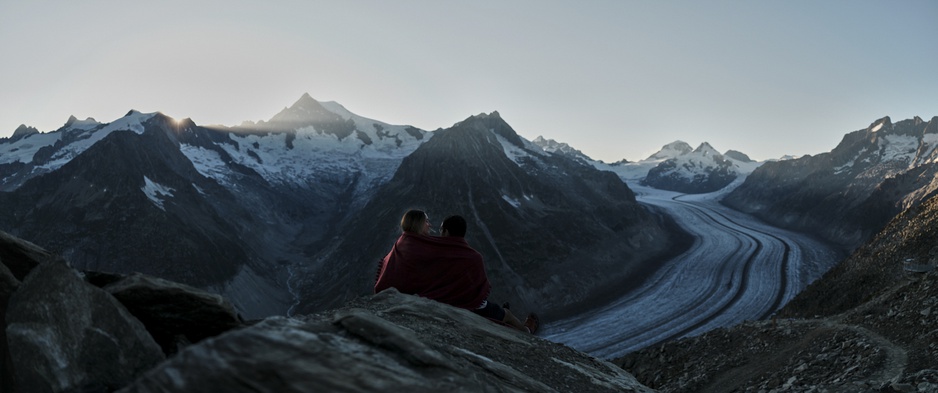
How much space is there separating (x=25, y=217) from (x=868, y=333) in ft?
293

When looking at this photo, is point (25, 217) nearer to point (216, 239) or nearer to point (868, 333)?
point (216, 239)

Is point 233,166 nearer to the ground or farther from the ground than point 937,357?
farther from the ground

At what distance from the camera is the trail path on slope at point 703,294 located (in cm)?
4606

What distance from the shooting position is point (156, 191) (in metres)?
73.6

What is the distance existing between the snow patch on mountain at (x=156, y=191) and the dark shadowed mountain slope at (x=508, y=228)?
23.0 meters

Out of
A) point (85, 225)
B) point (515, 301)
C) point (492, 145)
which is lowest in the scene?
point (515, 301)

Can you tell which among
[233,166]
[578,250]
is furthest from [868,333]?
[233,166]

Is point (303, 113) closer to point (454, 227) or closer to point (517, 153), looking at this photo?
point (517, 153)

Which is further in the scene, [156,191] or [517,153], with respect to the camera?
[517,153]

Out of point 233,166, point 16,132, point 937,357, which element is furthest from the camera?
point 16,132

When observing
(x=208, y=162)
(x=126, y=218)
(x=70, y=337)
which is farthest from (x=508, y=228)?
(x=208, y=162)

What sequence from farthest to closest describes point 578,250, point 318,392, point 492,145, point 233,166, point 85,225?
point 233,166 < point 492,145 < point 578,250 < point 85,225 < point 318,392

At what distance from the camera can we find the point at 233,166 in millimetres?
114625

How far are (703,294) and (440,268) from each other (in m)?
53.0
